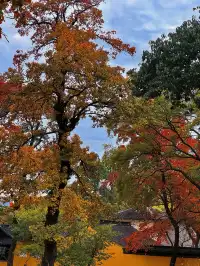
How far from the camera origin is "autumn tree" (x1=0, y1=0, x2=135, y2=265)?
1204 centimetres

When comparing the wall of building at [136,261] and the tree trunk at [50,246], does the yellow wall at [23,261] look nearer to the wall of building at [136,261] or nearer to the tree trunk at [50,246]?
the wall of building at [136,261]

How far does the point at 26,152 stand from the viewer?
13703 mm

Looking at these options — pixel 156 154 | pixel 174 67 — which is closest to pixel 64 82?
pixel 156 154

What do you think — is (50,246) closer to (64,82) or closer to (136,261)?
(64,82)

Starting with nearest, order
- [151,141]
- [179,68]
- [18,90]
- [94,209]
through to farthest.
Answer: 1. [18,90]
2. [94,209]
3. [151,141]
4. [179,68]

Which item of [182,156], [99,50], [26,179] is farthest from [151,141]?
[26,179]

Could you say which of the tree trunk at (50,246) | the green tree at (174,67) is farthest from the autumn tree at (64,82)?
the green tree at (174,67)

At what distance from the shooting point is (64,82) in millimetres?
12570

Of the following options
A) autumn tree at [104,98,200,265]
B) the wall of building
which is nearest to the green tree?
autumn tree at [104,98,200,265]

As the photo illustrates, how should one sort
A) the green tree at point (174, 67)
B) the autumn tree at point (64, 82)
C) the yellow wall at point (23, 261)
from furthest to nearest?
the yellow wall at point (23, 261) < the green tree at point (174, 67) < the autumn tree at point (64, 82)

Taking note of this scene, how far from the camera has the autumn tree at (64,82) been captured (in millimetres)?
12039

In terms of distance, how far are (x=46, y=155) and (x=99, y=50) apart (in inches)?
162

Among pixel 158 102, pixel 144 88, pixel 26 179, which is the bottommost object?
pixel 26 179

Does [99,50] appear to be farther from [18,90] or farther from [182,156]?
[182,156]
